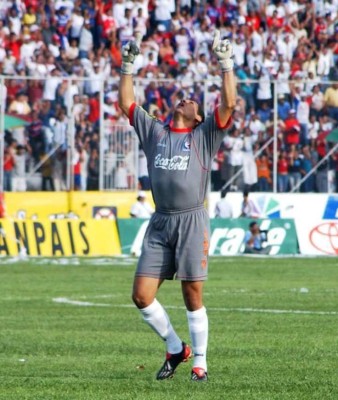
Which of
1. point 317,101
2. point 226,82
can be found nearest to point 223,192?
point 317,101

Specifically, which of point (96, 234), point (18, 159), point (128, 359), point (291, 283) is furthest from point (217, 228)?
point (128, 359)

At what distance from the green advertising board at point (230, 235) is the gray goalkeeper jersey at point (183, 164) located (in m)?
20.1

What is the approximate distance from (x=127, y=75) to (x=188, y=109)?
681 mm

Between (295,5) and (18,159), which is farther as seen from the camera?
(295,5)

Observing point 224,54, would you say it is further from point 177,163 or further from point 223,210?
point 223,210

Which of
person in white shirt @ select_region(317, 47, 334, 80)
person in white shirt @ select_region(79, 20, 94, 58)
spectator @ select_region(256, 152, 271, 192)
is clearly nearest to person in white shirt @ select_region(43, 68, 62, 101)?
person in white shirt @ select_region(79, 20, 94, 58)

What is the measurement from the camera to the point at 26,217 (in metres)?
31.1

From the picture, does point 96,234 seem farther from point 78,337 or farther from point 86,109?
point 78,337

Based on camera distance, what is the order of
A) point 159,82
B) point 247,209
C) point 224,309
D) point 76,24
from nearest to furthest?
point 224,309
point 159,82
point 247,209
point 76,24

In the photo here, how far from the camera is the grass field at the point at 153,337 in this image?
937cm

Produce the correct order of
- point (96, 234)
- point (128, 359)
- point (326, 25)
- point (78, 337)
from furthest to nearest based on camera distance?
1. point (326, 25)
2. point (96, 234)
3. point (78, 337)
4. point (128, 359)

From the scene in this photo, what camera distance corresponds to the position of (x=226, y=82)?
9820mm

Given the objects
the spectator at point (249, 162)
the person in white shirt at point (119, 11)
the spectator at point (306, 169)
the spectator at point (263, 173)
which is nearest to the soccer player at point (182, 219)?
the spectator at point (249, 162)

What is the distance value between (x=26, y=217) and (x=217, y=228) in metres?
4.53
